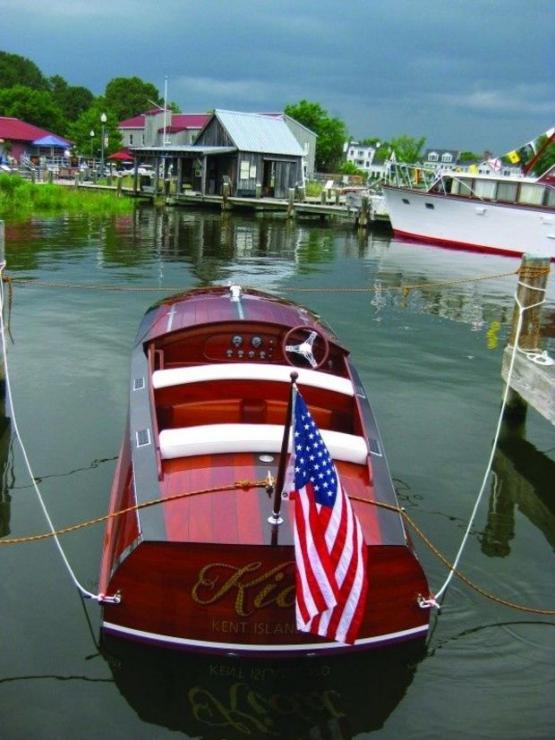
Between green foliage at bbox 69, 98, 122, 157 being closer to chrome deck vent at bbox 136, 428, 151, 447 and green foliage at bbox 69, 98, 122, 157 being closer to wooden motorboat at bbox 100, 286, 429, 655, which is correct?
wooden motorboat at bbox 100, 286, 429, 655

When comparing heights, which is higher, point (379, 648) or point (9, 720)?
point (379, 648)

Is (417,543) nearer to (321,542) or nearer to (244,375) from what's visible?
(244,375)

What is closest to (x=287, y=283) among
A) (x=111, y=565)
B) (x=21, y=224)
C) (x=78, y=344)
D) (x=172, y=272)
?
(x=172, y=272)

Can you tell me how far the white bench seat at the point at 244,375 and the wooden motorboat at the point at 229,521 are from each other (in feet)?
0.04

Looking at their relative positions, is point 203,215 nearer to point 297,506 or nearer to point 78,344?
point 78,344

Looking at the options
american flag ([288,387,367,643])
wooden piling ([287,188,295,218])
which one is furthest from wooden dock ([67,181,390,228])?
american flag ([288,387,367,643])

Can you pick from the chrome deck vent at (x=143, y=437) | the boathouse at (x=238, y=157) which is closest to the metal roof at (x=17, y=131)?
the boathouse at (x=238, y=157)

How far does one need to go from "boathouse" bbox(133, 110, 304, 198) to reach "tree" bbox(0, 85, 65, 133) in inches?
1319

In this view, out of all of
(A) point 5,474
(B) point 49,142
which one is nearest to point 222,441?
(A) point 5,474

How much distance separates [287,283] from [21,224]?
46.4ft

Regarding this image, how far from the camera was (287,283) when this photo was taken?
2091cm

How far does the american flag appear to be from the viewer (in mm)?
4164

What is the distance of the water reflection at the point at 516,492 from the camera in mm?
7297

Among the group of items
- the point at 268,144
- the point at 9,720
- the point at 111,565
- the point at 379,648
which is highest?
the point at 268,144
